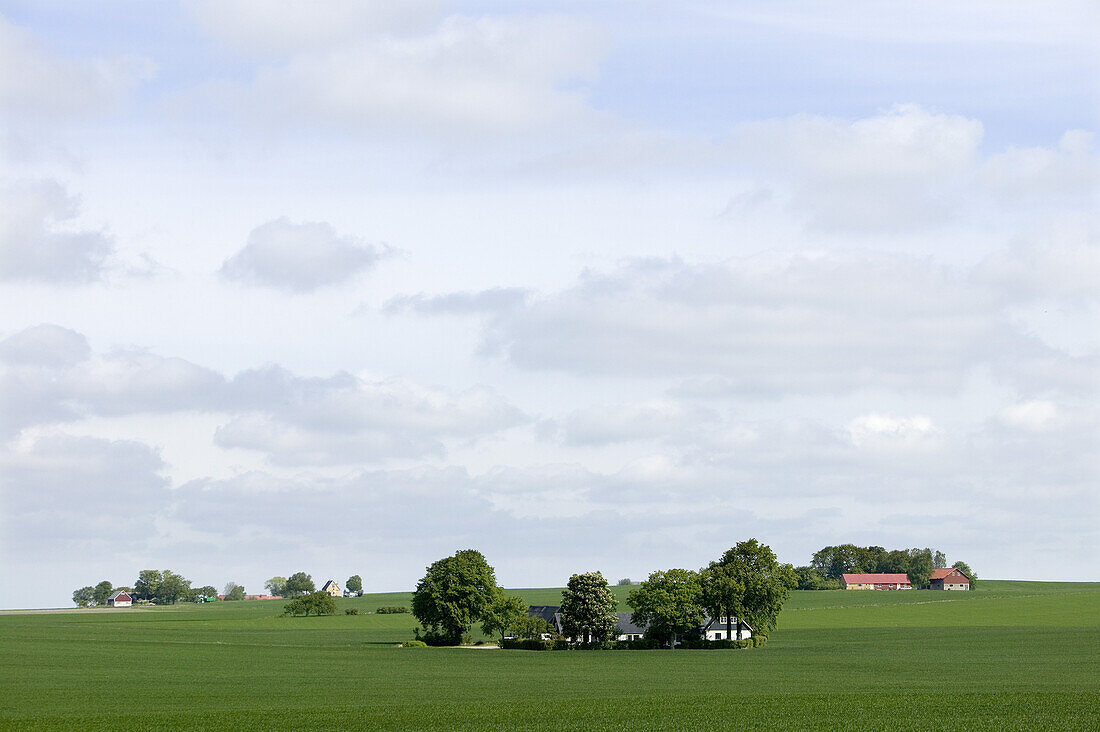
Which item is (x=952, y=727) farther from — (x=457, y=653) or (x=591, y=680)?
(x=457, y=653)

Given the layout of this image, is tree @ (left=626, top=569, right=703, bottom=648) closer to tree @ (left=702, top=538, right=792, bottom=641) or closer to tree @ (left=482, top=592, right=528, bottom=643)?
tree @ (left=702, top=538, right=792, bottom=641)

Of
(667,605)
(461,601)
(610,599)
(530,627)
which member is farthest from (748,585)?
(461,601)

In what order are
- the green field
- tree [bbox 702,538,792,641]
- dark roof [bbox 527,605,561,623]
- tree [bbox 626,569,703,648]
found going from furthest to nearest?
1. dark roof [bbox 527,605,561,623]
2. tree [bbox 702,538,792,641]
3. tree [bbox 626,569,703,648]
4. the green field

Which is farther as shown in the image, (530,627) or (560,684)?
(530,627)

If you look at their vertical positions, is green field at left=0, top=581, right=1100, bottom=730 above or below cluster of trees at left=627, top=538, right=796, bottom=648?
below

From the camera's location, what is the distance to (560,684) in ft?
231

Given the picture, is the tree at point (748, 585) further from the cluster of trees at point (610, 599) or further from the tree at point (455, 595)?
the tree at point (455, 595)

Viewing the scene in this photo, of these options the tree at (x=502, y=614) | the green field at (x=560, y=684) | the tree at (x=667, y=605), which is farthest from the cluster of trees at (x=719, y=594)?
the tree at (x=502, y=614)

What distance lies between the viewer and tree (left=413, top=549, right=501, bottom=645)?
121750 mm

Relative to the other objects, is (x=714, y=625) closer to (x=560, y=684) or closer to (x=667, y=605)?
(x=667, y=605)

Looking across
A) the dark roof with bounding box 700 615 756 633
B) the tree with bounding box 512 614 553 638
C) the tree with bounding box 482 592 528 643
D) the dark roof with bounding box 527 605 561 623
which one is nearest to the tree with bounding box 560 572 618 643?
the tree with bounding box 512 614 553 638

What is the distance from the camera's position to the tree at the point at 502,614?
12162 cm

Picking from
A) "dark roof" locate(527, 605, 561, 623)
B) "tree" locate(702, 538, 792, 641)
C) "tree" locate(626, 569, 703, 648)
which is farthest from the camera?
"dark roof" locate(527, 605, 561, 623)

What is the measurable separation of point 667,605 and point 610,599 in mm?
5682
